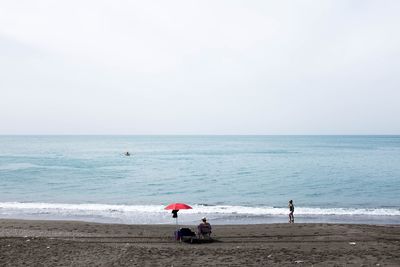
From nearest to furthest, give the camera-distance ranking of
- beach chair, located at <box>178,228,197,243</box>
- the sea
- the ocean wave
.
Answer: beach chair, located at <box>178,228,197,243</box>, the sea, the ocean wave

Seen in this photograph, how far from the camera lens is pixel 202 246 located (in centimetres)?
1752

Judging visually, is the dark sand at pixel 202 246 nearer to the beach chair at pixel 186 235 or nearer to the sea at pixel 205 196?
the beach chair at pixel 186 235

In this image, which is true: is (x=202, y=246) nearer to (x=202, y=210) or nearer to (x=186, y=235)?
(x=186, y=235)

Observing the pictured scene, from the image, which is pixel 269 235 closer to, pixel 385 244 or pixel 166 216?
pixel 385 244

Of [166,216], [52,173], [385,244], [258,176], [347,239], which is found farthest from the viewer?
[52,173]

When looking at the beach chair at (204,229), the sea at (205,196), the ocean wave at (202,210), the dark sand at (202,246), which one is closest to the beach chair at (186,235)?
the beach chair at (204,229)

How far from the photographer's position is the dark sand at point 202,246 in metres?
14.6

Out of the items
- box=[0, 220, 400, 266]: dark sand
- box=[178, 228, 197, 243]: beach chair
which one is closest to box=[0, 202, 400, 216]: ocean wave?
box=[0, 220, 400, 266]: dark sand

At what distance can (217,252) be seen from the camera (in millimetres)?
16062

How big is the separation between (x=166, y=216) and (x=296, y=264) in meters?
15.3

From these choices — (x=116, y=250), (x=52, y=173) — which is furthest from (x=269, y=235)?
(x=52, y=173)

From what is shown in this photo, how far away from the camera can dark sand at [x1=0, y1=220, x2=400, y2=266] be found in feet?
48.0

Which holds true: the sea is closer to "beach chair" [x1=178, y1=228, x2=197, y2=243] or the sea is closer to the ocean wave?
the ocean wave

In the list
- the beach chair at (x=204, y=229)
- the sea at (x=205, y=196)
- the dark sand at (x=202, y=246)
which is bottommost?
the sea at (x=205, y=196)
